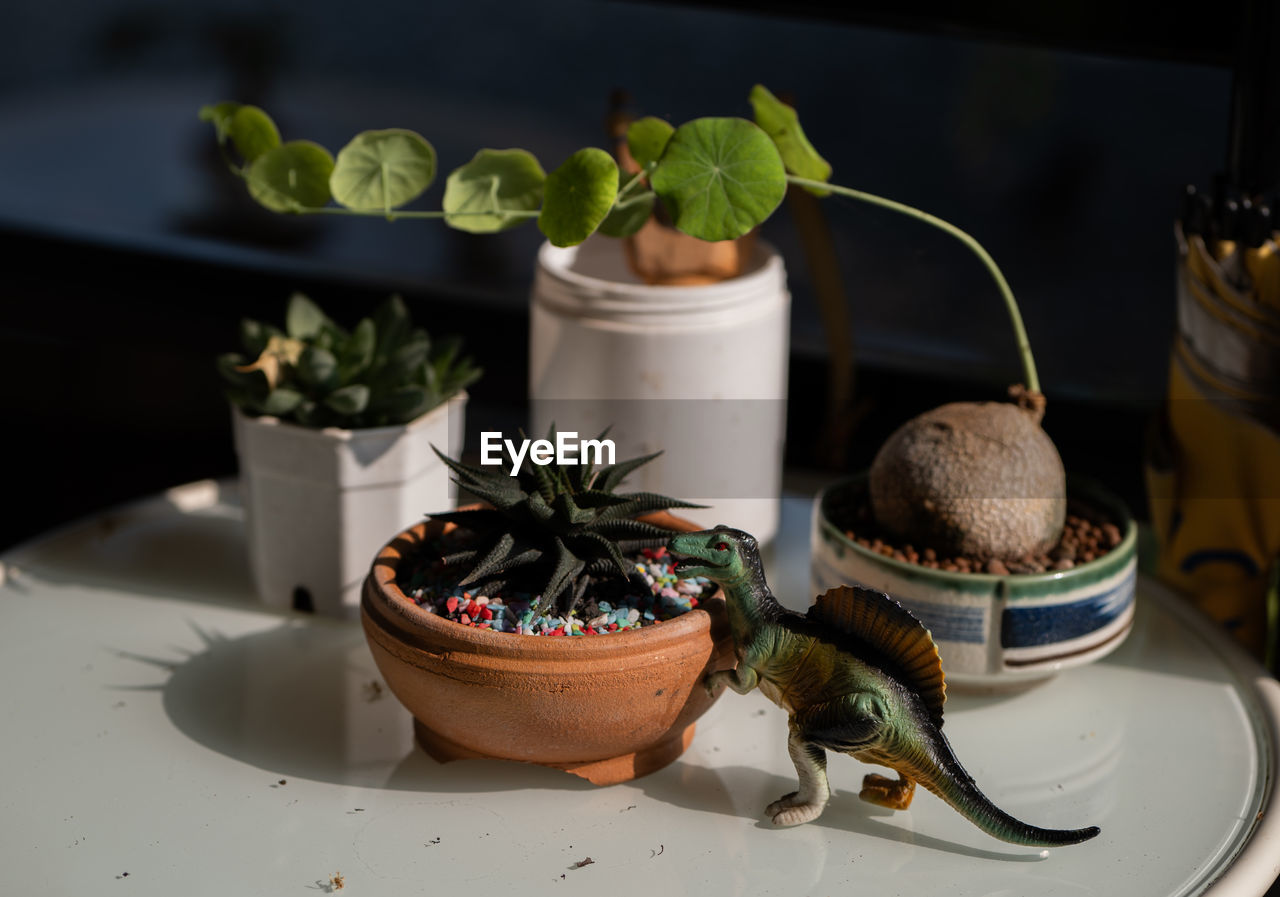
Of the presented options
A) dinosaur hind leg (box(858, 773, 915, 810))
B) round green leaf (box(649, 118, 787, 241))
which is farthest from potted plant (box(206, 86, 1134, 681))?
dinosaur hind leg (box(858, 773, 915, 810))

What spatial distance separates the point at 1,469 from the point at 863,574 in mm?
1551

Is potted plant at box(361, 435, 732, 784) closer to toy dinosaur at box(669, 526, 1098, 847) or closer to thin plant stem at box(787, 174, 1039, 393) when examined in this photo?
toy dinosaur at box(669, 526, 1098, 847)

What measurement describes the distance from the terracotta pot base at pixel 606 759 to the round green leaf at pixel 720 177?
32 cm

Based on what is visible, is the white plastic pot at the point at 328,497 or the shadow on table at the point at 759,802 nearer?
the shadow on table at the point at 759,802

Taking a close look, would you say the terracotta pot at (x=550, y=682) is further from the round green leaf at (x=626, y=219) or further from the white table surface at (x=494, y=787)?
the round green leaf at (x=626, y=219)

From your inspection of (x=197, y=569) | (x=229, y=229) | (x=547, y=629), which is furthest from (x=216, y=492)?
(x=229, y=229)

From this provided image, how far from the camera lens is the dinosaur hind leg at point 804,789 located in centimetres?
74

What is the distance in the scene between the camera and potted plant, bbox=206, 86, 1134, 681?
0.81 meters

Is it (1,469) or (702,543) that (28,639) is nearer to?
(702,543)

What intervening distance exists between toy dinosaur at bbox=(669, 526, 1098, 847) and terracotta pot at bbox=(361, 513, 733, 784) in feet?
0.11

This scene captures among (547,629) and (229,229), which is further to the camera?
(229,229)

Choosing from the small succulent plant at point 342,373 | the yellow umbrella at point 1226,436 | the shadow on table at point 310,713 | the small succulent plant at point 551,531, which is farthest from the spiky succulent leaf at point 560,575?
the yellow umbrella at point 1226,436

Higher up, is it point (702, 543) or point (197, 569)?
point (702, 543)

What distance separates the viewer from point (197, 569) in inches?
41.7
